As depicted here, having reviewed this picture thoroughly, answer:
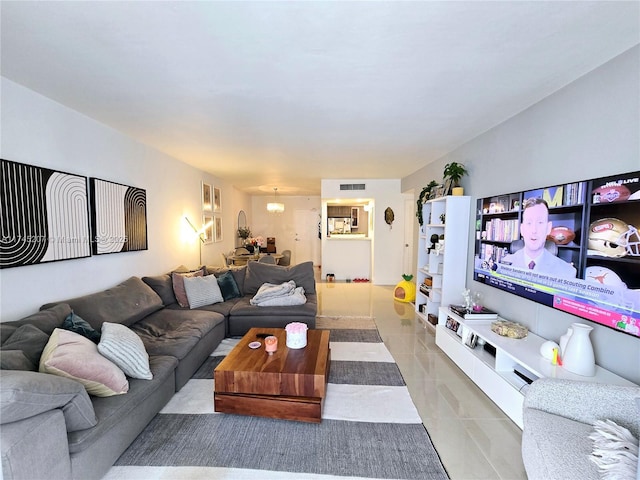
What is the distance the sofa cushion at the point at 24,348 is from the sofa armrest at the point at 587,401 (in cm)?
273

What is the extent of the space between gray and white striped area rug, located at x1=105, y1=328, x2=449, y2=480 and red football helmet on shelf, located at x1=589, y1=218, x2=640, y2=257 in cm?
160

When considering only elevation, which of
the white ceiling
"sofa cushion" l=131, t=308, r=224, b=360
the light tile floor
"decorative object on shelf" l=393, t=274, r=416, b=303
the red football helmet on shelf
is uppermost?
the white ceiling

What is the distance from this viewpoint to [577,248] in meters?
1.81

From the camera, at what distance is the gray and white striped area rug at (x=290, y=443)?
1546 millimetres

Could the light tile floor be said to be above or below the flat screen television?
below

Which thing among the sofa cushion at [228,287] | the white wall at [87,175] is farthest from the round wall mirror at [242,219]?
the sofa cushion at [228,287]

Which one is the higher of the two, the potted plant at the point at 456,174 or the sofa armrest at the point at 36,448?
the potted plant at the point at 456,174

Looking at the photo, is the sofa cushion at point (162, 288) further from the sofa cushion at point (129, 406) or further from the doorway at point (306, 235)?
the doorway at point (306, 235)

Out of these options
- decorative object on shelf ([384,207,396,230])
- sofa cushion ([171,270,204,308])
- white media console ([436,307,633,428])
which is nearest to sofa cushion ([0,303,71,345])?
sofa cushion ([171,270,204,308])

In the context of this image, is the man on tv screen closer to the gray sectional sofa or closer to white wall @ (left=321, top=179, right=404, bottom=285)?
the gray sectional sofa

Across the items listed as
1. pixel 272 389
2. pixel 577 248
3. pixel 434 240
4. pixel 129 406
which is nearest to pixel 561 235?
pixel 577 248

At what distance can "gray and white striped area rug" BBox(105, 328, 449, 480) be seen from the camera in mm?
1546

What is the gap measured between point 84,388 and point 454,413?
93.1 inches

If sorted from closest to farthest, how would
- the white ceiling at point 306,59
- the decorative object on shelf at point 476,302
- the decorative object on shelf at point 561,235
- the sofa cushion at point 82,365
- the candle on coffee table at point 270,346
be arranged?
the white ceiling at point 306,59 → the sofa cushion at point 82,365 → the decorative object on shelf at point 561,235 → the candle on coffee table at point 270,346 → the decorative object on shelf at point 476,302
